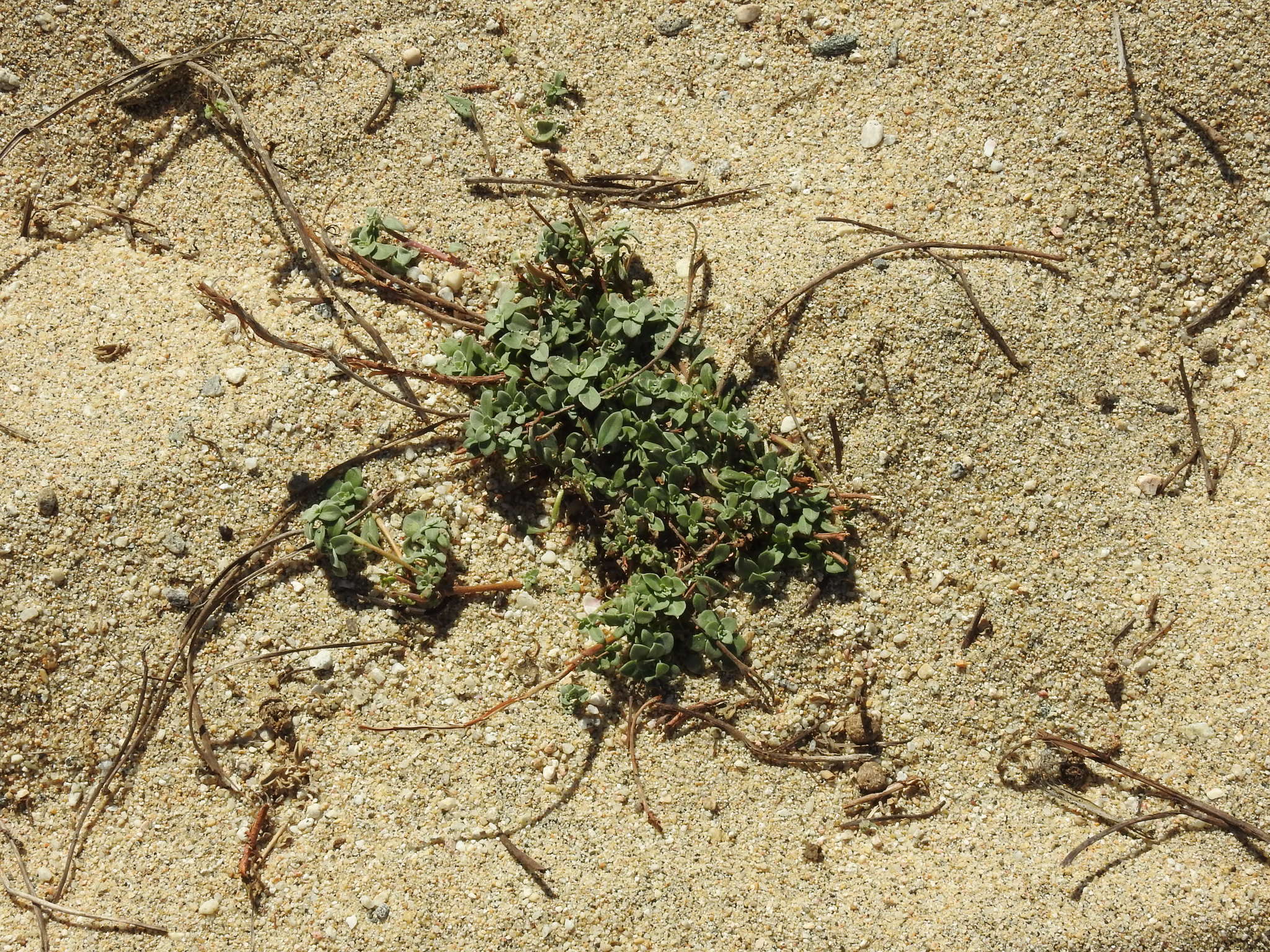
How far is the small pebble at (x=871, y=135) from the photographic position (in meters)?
2.91

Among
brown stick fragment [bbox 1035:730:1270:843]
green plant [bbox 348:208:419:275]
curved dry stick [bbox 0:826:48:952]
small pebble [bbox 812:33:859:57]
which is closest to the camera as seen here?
brown stick fragment [bbox 1035:730:1270:843]

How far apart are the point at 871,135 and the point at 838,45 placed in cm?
34

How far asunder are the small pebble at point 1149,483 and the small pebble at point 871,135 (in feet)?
4.31

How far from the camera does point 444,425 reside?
2812 mm

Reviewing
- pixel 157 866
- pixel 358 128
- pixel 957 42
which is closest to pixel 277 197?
pixel 358 128

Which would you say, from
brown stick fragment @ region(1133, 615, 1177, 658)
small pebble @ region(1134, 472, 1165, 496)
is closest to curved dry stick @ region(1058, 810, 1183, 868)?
brown stick fragment @ region(1133, 615, 1177, 658)

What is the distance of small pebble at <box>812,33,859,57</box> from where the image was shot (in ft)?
9.81

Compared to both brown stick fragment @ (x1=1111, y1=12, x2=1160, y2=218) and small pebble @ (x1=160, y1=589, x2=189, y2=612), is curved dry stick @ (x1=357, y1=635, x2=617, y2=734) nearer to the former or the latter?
small pebble @ (x1=160, y1=589, x2=189, y2=612)

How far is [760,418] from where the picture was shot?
2.76m

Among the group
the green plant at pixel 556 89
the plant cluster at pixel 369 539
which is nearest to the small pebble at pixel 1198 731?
the plant cluster at pixel 369 539

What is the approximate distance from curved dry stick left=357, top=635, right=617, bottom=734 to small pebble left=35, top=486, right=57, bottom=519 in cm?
113

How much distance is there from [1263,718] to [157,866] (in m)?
3.08

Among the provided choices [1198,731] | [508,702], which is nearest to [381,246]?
[508,702]

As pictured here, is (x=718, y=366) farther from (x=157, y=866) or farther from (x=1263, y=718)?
(x=157, y=866)
